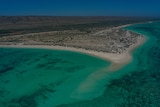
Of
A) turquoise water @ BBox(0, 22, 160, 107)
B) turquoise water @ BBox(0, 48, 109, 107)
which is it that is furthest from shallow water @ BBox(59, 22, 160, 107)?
turquoise water @ BBox(0, 48, 109, 107)

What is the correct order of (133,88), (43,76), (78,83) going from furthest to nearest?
(43,76) < (78,83) < (133,88)

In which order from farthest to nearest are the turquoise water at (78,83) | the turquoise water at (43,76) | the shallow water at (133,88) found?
1. the turquoise water at (43,76)
2. the turquoise water at (78,83)
3. the shallow water at (133,88)

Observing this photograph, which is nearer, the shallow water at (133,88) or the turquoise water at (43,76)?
the shallow water at (133,88)

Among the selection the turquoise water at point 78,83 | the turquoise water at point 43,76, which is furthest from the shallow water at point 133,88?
the turquoise water at point 43,76

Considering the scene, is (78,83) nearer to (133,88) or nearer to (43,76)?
(43,76)

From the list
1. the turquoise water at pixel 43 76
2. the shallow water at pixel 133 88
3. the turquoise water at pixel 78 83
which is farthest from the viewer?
the turquoise water at pixel 43 76

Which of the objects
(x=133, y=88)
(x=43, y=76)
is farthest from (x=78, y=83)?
(x=133, y=88)

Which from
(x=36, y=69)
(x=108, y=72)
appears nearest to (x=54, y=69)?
(x=36, y=69)

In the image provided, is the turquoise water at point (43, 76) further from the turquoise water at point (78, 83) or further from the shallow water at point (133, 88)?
the shallow water at point (133, 88)

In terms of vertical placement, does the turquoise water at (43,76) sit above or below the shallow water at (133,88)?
below
